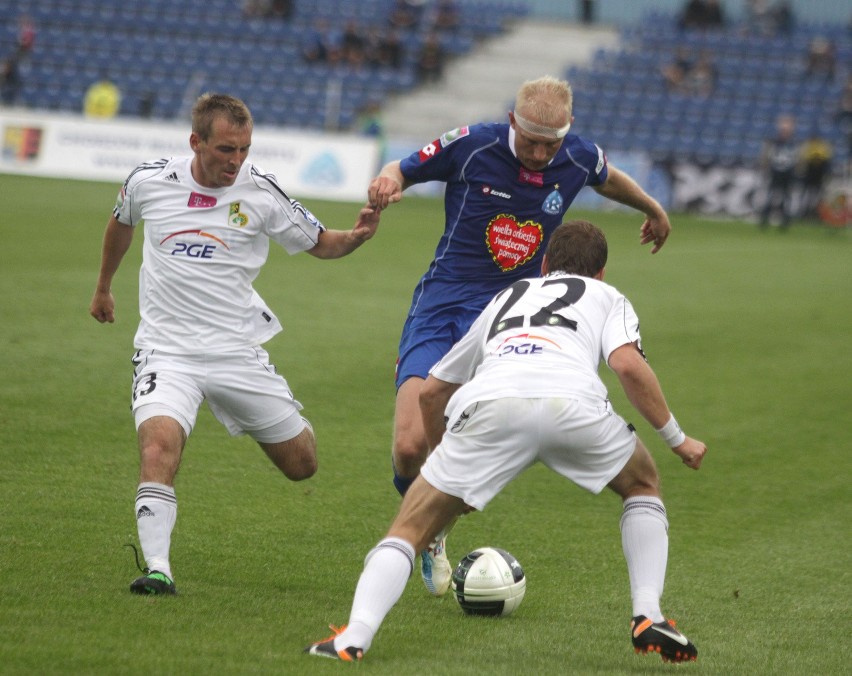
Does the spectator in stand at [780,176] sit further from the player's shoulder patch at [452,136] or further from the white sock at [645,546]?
the white sock at [645,546]

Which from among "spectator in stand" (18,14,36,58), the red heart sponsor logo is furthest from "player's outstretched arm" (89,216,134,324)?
"spectator in stand" (18,14,36,58)

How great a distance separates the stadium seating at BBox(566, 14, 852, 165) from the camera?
30.9 metres

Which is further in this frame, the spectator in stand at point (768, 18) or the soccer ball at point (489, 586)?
the spectator in stand at point (768, 18)

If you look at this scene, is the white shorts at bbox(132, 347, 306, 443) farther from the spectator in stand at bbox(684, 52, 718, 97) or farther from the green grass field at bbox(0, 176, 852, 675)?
the spectator in stand at bbox(684, 52, 718, 97)

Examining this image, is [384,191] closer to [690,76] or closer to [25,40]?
[690,76]

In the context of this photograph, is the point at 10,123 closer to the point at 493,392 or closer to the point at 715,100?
the point at 715,100

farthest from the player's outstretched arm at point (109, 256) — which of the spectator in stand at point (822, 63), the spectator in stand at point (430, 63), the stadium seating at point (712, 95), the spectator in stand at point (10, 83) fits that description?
the spectator in stand at point (430, 63)

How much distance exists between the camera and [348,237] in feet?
19.7

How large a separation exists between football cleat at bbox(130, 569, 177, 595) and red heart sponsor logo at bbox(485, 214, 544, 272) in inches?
91.4

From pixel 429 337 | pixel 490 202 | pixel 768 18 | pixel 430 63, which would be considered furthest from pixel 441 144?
pixel 768 18

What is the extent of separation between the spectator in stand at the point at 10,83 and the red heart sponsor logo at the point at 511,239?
2940 centimetres

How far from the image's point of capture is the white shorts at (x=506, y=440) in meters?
4.49

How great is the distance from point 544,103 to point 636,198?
3.70 ft

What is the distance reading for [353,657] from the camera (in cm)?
429
